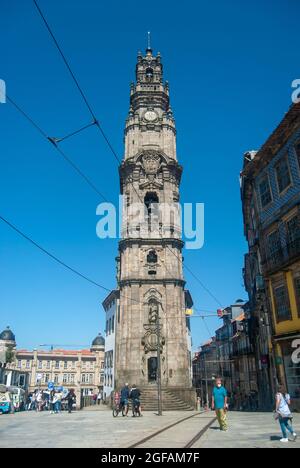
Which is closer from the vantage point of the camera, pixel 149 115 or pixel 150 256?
pixel 150 256

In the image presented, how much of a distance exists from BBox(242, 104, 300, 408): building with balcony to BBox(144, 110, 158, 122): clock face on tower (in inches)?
958

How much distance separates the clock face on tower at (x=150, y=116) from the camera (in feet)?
156

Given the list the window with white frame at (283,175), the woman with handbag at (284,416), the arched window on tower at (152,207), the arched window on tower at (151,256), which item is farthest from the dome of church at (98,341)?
the woman with handbag at (284,416)

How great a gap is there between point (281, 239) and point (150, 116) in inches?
1217

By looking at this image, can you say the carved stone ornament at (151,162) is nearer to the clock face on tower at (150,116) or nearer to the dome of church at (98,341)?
the clock face on tower at (150,116)

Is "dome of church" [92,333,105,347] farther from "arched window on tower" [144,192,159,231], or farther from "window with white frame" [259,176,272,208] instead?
"window with white frame" [259,176,272,208]

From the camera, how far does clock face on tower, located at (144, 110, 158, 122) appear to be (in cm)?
4763

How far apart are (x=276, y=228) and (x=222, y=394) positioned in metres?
13.1

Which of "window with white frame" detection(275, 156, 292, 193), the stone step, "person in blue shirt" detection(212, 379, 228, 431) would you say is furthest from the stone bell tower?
"person in blue shirt" detection(212, 379, 228, 431)

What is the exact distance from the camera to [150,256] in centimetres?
4084

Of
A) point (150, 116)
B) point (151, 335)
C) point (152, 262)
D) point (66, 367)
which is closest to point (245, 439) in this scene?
point (151, 335)

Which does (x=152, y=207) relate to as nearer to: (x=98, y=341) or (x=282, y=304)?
(x=282, y=304)

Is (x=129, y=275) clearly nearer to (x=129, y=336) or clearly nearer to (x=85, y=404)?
A: (x=129, y=336)

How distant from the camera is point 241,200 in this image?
31.9 metres
